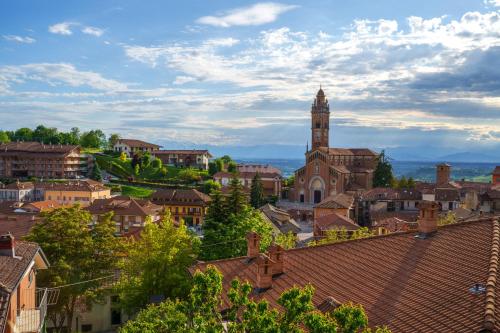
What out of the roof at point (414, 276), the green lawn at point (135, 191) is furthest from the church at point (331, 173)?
the roof at point (414, 276)

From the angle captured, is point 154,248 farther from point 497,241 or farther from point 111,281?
point 497,241

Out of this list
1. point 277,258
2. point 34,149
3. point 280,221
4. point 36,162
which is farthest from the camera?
point 34,149

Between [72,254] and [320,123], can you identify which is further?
[320,123]

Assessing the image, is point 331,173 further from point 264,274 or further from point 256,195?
point 264,274

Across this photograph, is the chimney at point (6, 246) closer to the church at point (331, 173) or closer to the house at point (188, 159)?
the church at point (331, 173)

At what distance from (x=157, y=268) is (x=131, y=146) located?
13579 cm

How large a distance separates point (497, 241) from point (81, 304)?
25.8 metres

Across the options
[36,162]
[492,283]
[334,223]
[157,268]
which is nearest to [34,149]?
[36,162]

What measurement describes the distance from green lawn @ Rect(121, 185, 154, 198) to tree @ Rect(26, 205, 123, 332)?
79738 mm

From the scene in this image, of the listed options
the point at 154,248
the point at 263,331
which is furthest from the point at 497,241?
the point at 154,248

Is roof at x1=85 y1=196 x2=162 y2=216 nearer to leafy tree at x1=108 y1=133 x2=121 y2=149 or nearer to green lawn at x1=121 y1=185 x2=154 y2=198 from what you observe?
green lawn at x1=121 y1=185 x2=154 y2=198

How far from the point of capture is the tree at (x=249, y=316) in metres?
9.56

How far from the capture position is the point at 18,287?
650 inches

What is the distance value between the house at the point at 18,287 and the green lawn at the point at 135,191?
9100 cm
